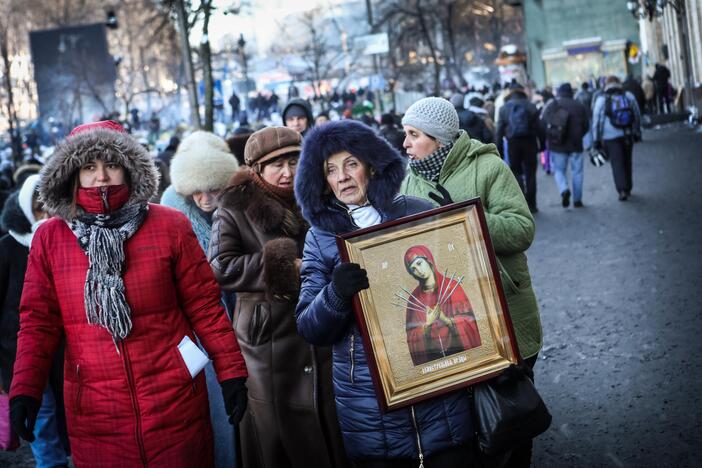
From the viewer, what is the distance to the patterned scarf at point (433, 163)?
4.91m

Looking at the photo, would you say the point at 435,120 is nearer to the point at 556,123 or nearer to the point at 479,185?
the point at 479,185

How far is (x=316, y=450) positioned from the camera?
4887mm

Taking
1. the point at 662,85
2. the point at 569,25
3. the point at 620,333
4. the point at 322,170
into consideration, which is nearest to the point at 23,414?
the point at 322,170

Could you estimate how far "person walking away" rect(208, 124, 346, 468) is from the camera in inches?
191

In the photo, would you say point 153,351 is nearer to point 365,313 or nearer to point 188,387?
point 188,387

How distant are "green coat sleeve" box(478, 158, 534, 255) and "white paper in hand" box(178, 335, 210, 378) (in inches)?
57.2

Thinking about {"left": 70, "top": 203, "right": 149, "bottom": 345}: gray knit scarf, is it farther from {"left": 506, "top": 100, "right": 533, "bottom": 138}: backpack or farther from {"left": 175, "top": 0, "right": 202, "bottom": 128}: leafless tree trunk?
{"left": 175, "top": 0, "right": 202, "bottom": 128}: leafless tree trunk

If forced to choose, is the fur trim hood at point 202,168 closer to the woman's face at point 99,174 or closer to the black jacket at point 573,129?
the woman's face at point 99,174

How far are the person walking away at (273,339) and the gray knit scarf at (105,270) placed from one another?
1039mm

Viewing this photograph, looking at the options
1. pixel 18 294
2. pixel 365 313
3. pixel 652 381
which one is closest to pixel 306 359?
pixel 365 313

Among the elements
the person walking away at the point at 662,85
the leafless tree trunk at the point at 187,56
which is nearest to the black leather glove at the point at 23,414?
the leafless tree trunk at the point at 187,56

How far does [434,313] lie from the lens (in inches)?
144

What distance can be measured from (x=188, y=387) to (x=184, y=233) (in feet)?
2.03

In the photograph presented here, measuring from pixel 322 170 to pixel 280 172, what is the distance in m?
1.41
